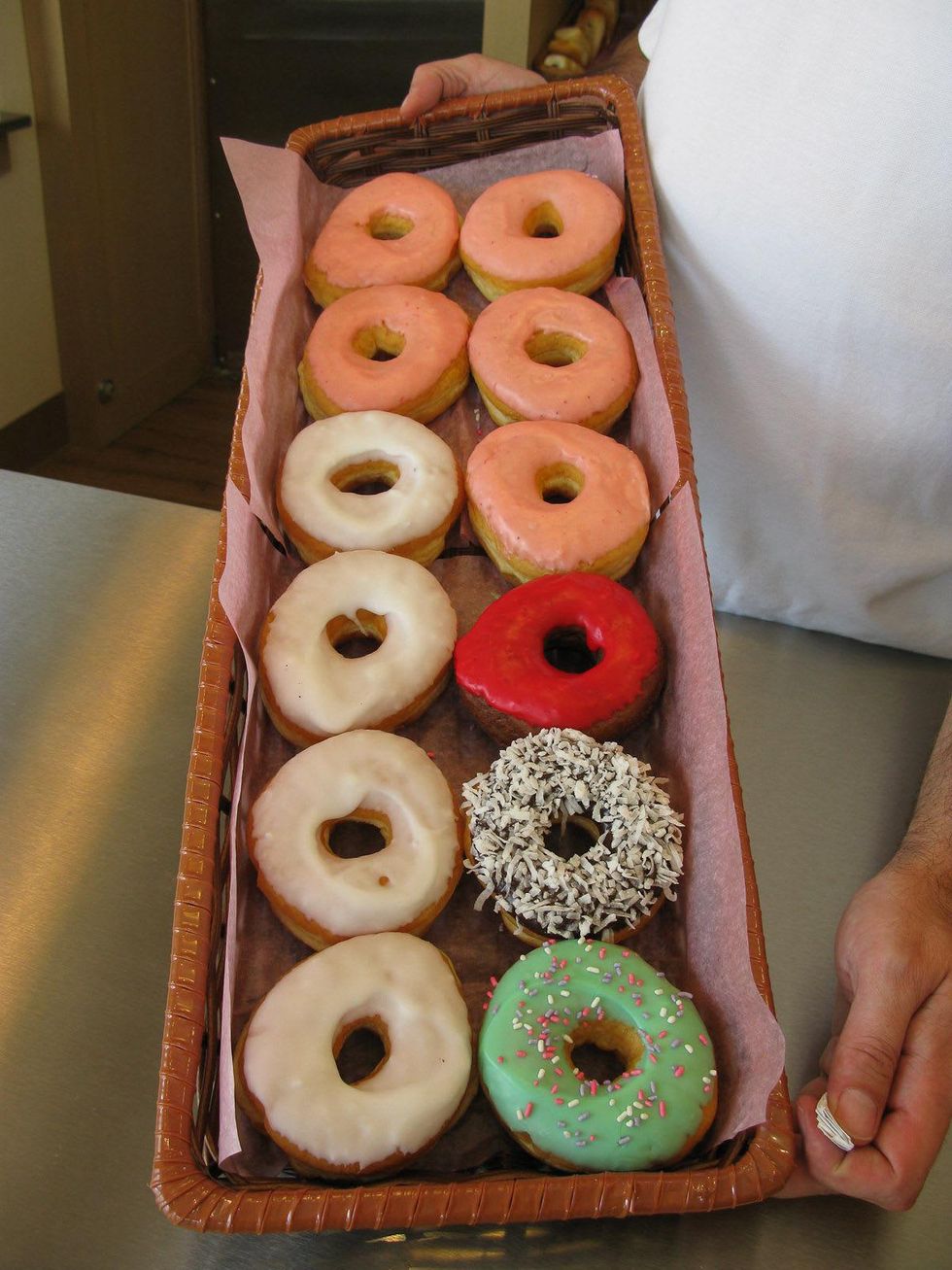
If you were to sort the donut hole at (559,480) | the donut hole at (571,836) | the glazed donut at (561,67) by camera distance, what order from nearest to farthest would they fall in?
the donut hole at (571,836), the donut hole at (559,480), the glazed donut at (561,67)

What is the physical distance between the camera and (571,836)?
38.4 inches

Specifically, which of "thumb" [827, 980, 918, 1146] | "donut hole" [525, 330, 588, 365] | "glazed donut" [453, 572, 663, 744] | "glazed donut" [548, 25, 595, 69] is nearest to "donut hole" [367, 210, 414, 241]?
"donut hole" [525, 330, 588, 365]

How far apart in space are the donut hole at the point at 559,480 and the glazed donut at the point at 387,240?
1.35 feet

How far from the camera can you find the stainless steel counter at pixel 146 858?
28.6 inches

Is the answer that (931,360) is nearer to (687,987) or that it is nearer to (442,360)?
(442,360)

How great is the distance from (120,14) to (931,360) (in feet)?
8.14

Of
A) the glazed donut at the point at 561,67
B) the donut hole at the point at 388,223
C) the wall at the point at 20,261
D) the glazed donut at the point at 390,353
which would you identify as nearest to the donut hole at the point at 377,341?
the glazed donut at the point at 390,353

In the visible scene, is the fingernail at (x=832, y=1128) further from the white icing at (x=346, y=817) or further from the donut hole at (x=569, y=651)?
the donut hole at (x=569, y=651)

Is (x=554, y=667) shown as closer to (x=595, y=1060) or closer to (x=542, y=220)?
(x=595, y=1060)

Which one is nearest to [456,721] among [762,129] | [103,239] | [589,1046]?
[589,1046]

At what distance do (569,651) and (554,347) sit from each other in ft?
1.52

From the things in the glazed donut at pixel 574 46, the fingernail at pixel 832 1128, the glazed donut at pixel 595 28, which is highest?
the glazed donut at pixel 595 28

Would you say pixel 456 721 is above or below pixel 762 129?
below

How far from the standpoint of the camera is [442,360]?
1.33 m
